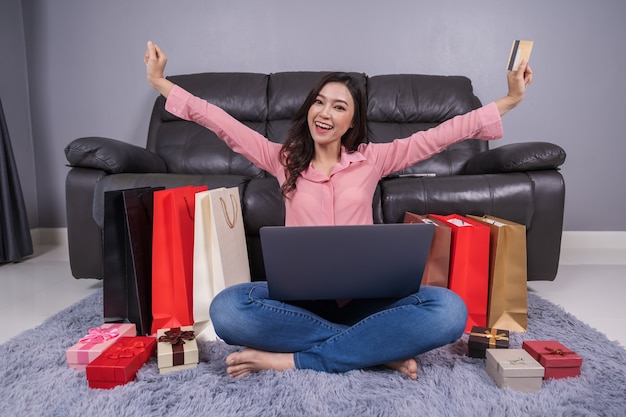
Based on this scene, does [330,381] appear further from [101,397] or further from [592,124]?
[592,124]

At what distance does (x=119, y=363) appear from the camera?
112 centimetres

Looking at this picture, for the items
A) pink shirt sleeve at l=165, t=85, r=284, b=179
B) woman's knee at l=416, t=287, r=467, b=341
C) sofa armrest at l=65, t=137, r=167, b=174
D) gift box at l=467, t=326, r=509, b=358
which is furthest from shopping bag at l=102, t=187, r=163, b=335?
gift box at l=467, t=326, r=509, b=358

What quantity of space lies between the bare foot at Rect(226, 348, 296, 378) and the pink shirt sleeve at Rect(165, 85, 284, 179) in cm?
58

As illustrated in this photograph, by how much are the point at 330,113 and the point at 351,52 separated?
60.1 inches

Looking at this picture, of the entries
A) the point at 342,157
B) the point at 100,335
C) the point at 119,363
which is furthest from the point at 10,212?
the point at 342,157

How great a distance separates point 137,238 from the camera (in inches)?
57.2

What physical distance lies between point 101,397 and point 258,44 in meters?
2.26

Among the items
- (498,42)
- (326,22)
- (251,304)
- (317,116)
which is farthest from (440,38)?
(251,304)

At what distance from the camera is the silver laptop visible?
37.9 inches

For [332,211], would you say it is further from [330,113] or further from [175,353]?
[175,353]

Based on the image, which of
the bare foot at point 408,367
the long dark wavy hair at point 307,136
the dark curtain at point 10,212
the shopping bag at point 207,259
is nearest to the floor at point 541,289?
the dark curtain at point 10,212

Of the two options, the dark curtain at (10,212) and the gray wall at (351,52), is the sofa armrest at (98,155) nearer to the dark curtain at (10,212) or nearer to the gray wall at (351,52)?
the dark curtain at (10,212)

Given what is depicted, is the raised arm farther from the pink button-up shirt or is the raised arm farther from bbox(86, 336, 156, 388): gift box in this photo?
bbox(86, 336, 156, 388): gift box

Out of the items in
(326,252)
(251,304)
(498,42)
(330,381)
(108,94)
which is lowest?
(330,381)
